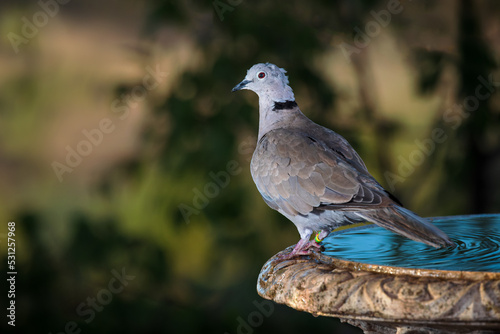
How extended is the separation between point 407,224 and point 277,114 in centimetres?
96

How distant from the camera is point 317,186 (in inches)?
85.4

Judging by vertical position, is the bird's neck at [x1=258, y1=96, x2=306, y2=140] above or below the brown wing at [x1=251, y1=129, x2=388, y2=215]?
above

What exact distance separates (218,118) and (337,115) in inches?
33.3

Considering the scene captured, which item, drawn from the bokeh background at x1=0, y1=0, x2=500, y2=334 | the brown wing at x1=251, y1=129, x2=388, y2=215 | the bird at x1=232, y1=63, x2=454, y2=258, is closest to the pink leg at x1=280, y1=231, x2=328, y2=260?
the bird at x1=232, y1=63, x2=454, y2=258

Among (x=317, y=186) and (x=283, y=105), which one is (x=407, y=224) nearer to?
(x=317, y=186)

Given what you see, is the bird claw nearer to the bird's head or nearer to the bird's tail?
the bird's tail

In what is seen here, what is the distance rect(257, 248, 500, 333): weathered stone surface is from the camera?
149cm

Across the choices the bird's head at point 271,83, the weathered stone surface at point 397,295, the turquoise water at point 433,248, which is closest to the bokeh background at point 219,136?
the bird's head at point 271,83

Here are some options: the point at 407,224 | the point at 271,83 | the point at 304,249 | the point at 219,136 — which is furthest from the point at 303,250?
the point at 219,136

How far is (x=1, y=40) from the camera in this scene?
4578mm

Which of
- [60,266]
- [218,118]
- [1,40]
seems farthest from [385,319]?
[1,40]

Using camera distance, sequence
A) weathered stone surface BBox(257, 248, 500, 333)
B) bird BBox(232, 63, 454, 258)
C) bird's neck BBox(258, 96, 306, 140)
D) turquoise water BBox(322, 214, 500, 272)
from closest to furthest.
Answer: weathered stone surface BBox(257, 248, 500, 333) < turquoise water BBox(322, 214, 500, 272) < bird BBox(232, 63, 454, 258) < bird's neck BBox(258, 96, 306, 140)

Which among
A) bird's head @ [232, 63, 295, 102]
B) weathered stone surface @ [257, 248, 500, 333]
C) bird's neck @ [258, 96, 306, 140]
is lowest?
weathered stone surface @ [257, 248, 500, 333]

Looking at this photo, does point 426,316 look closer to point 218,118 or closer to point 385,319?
point 385,319
